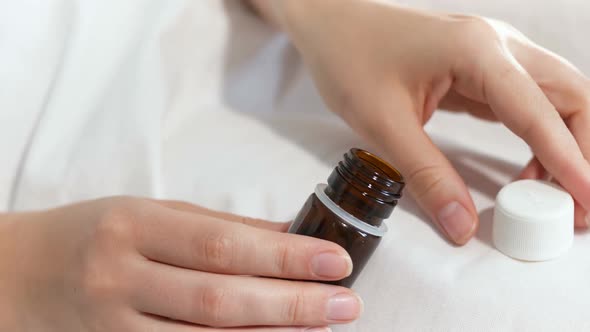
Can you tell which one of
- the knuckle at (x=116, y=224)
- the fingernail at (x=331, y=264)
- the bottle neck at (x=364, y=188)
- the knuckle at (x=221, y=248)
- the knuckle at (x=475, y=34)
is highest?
the knuckle at (x=475, y=34)

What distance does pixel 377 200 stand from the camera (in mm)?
504

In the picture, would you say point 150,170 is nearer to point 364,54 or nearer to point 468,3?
point 364,54

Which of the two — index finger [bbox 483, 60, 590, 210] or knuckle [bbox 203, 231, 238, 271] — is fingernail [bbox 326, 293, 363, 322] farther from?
index finger [bbox 483, 60, 590, 210]

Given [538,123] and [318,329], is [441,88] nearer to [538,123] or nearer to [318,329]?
[538,123]

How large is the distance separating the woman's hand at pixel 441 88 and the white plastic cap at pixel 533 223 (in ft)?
0.10

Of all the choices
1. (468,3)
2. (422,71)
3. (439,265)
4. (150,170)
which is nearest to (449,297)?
(439,265)

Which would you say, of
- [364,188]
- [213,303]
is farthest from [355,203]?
[213,303]

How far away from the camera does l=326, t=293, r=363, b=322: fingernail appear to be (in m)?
0.51

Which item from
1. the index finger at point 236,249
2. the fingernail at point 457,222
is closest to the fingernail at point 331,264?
the index finger at point 236,249

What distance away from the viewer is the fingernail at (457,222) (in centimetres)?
61

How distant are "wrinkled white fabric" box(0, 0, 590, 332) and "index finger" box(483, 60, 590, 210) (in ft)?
0.21

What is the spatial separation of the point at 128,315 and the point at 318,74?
399 millimetres

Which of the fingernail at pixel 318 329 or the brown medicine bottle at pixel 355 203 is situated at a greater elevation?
the brown medicine bottle at pixel 355 203

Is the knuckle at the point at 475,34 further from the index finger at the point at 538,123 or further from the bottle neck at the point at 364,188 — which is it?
the bottle neck at the point at 364,188
